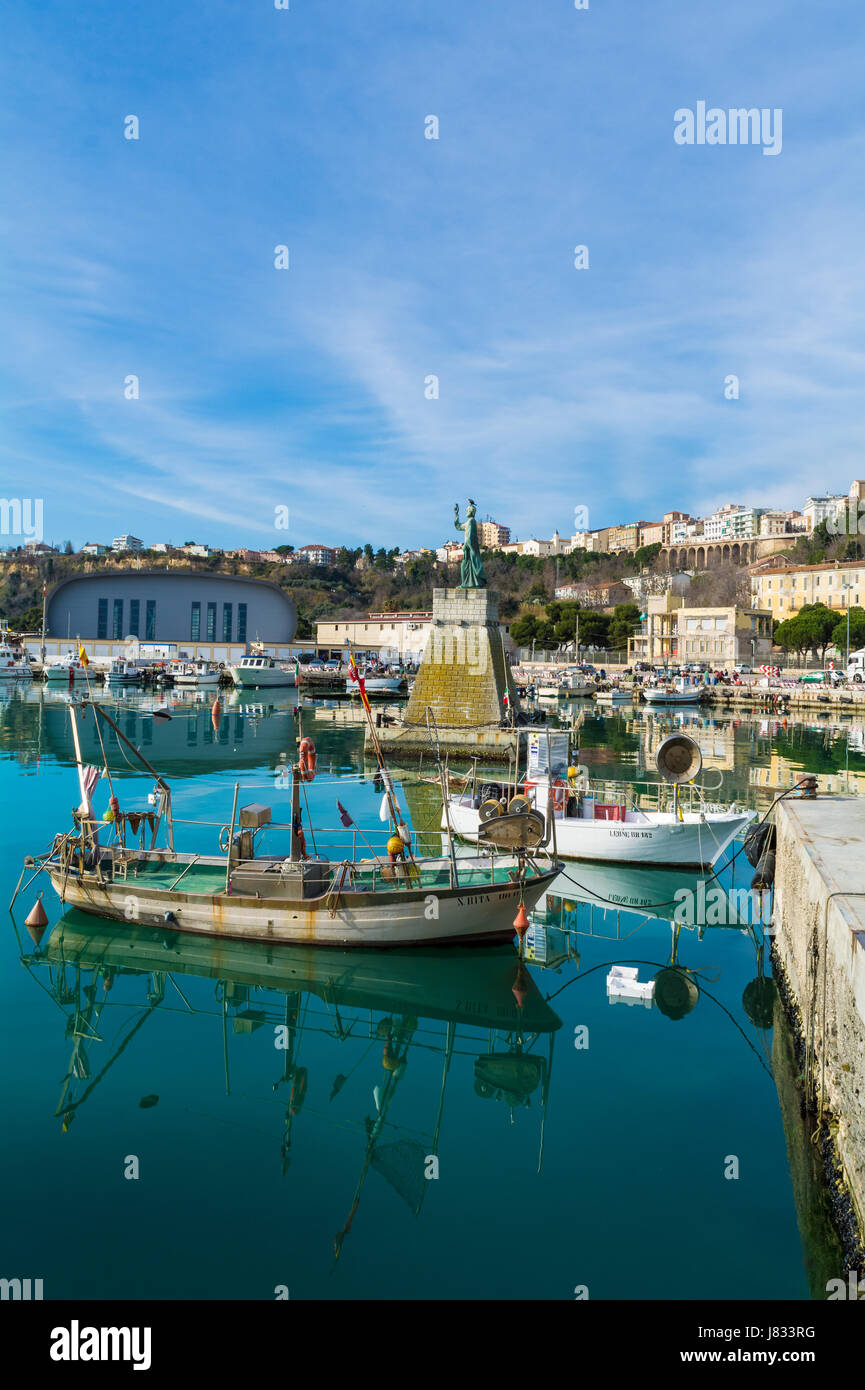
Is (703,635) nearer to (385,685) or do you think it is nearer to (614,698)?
(614,698)

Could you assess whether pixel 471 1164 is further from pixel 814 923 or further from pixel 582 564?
pixel 582 564

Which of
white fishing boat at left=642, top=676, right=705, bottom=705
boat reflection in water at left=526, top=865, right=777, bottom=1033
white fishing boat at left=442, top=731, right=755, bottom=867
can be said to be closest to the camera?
boat reflection in water at left=526, top=865, right=777, bottom=1033

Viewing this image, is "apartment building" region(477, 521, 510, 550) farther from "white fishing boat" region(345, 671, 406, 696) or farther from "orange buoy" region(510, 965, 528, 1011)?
"orange buoy" region(510, 965, 528, 1011)

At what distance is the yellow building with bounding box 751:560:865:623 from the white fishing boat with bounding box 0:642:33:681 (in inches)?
2589

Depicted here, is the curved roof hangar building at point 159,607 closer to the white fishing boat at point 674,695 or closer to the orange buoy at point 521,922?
the white fishing boat at point 674,695

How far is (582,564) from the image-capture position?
364ft

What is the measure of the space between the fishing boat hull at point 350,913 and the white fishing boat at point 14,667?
66716 mm

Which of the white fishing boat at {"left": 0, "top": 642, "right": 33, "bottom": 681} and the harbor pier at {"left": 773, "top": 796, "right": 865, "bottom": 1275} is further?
the white fishing boat at {"left": 0, "top": 642, "right": 33, "bottom": 681}

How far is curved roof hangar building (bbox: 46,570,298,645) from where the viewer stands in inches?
3307

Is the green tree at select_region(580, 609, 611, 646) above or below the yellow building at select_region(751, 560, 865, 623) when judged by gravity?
below

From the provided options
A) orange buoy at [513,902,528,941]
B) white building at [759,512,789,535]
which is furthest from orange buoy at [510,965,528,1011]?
white building at [759,512,789,535]

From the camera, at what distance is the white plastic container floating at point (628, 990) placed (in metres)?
9.93

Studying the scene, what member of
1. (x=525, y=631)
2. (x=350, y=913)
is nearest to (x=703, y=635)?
(x=525, y=631)
